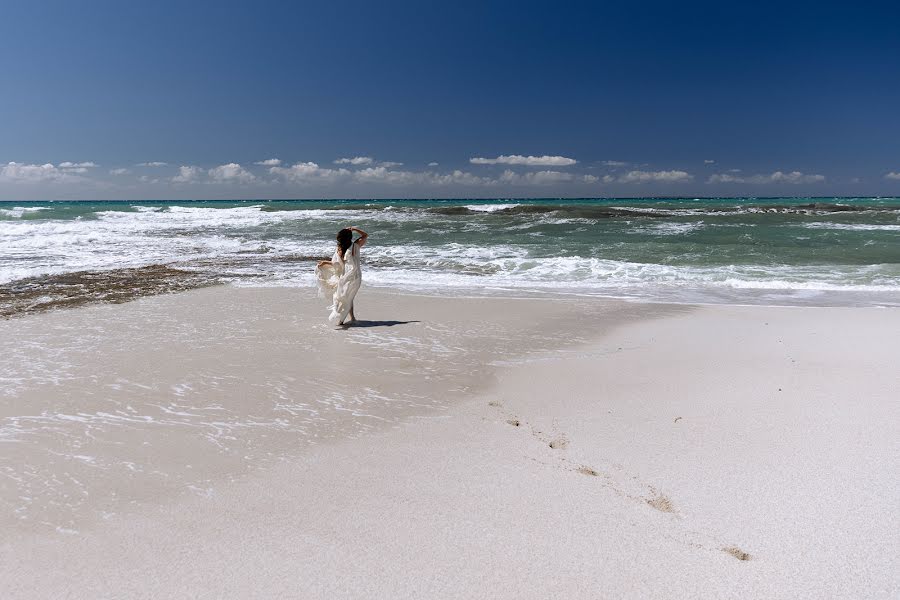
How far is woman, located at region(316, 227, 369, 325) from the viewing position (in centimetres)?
841

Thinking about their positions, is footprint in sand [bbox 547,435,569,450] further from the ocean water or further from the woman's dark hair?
the ocean water

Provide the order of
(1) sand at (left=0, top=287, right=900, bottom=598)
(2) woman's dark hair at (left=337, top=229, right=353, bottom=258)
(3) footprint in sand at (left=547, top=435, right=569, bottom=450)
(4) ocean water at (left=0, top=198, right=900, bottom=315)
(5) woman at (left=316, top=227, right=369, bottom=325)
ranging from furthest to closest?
(4) ocean water at (left=0, top=198, right=900, bottom=315) → (2) woman's dark hair at (left=337, top=229, right=353, bottom=258) → (5) woman at (left=316, top=227, right=369, bottom=325) → (3) footprint in sand at (left=547, top=435, right=569, bottom=450) → (1) sand at (left=0, top=287, right=900, bottom=598)

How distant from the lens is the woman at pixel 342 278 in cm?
841

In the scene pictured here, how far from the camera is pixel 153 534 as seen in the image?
3.03 m

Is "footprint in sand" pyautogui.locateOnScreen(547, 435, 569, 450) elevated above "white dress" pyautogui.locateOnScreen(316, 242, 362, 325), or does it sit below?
below

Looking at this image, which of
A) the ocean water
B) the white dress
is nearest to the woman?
the white dress

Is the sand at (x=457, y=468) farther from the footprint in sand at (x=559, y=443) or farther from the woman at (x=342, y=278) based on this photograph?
the woman at (x=342, y=278)

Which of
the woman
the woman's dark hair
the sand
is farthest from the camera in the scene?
the woman's dark hair

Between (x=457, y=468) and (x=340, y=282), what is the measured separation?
5098mm

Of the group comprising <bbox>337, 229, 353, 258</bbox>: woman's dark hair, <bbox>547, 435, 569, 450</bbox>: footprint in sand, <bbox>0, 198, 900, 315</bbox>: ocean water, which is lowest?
<bbox>547, 435, 569, 450</bbox>: footprint in sand

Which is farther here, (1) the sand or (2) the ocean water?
(2) the ocean water

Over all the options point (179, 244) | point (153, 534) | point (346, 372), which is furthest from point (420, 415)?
point (179, 244)

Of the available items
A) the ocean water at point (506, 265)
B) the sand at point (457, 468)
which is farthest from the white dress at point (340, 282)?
the ocean water at point (506, 265)

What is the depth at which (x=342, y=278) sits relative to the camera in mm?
8516
